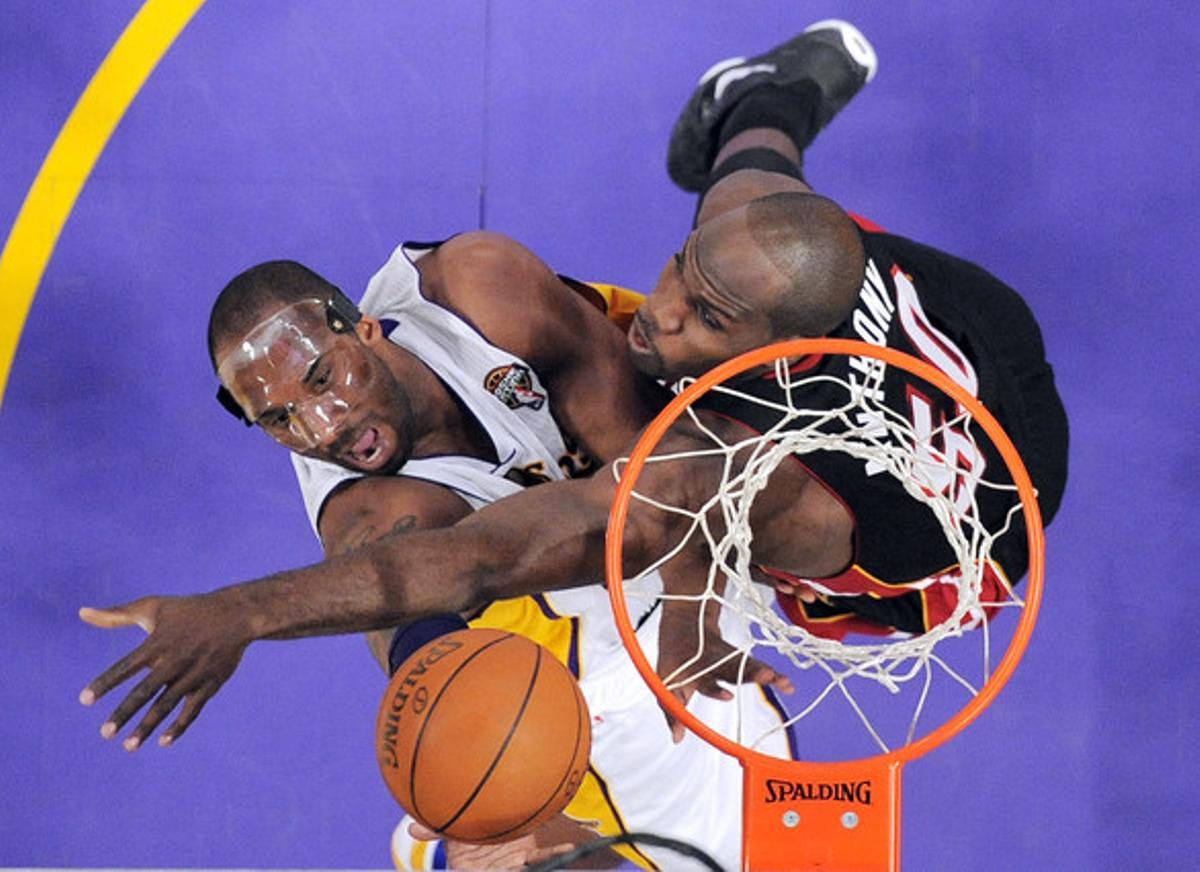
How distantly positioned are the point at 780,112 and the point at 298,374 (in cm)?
167

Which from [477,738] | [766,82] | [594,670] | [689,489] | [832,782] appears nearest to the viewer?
[832,782]

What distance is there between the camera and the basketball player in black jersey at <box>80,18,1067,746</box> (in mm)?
2354

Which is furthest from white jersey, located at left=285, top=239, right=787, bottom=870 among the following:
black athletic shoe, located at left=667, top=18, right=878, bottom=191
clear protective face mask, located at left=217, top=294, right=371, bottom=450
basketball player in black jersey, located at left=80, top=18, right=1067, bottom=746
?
black athletic shoe, located at left=667, top=18, right=878, bottom=191

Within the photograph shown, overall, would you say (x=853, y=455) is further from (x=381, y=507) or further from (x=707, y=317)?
(x=381, y=507)

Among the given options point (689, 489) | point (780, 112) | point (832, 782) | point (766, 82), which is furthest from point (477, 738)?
point (766, 82)

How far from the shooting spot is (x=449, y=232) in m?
4.51

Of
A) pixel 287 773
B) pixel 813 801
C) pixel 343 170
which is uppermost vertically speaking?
pixel 343 170

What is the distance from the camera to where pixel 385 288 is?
3.88 metres

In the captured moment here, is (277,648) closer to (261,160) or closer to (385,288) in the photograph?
(385,288)

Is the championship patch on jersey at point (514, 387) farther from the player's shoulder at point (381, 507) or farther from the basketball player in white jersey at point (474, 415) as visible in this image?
the player's shoulder at point (381, 507)

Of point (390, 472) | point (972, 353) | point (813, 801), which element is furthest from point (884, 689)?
point (813, 801)

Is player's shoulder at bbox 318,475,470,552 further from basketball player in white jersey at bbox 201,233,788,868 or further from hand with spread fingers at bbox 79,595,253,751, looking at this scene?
hand with spread fingers at bbox 79,595,253,751

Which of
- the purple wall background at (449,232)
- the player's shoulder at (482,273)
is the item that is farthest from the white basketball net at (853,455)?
the purple wall background at (449,232)

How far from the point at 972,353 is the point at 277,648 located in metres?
1.88
